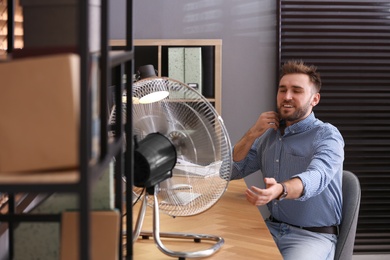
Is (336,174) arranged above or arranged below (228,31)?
below

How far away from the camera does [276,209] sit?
3.38 meters

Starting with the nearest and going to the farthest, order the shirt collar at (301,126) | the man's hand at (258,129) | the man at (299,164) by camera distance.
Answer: the man at (299,164), the man's hand at (258,129), the shirt collar at (301,126)

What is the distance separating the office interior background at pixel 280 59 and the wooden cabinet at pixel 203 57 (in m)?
0.18

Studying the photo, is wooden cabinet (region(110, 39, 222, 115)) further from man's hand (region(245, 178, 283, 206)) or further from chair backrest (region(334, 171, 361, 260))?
man's hand (region(245, 178, 283, 206))

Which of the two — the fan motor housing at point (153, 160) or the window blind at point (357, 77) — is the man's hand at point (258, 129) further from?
the window blind at point (357, 77)

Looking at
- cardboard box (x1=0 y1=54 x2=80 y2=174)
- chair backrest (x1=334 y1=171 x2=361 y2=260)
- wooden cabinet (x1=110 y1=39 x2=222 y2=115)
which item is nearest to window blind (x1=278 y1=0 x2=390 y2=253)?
wooden cabinet (x1=110 y1=39 x2=222 y2=115)

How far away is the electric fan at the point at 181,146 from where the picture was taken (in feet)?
7.68

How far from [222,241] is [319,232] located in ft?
2.81

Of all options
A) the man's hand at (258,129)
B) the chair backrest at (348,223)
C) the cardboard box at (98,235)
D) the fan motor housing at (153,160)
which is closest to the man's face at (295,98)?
the man's hand at (258,129)

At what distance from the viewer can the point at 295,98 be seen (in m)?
3.49

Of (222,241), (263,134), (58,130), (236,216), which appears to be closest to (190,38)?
(263,134)

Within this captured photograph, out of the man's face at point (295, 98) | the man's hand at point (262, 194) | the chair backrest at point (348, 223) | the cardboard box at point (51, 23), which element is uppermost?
the cardboard box at point (51, 23)

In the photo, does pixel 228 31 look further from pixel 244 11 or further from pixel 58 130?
pixel 58 130

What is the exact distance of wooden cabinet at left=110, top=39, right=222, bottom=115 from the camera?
195 inches
